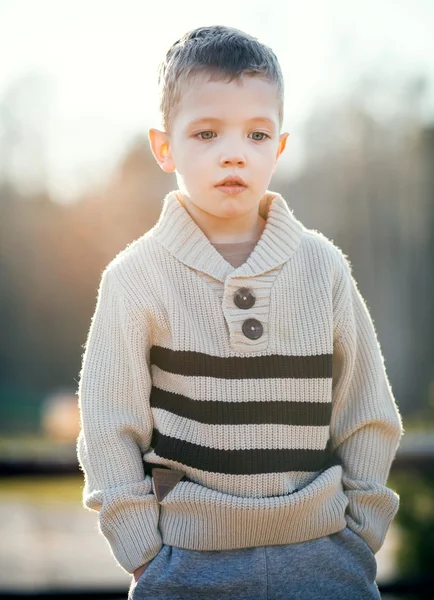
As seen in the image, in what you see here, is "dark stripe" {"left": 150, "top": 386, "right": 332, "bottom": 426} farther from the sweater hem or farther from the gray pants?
the gray pants

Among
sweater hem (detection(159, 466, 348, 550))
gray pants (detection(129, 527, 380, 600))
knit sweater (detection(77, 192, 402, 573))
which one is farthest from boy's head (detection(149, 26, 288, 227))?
gray pants (detection(129, 527, 380, 600))

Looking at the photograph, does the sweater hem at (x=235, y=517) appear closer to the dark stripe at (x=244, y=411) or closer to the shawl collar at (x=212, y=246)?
the dark stripe at (x=244, y=411)

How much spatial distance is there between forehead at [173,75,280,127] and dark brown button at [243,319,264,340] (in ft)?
1.39

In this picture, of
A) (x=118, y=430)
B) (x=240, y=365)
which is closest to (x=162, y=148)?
(x=240, y=365)

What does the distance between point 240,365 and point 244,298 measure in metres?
0.14

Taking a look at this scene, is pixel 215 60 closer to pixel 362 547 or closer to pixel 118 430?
pixel 118 430

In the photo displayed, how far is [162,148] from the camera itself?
1855 millimetres

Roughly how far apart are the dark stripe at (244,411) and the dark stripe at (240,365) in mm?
59

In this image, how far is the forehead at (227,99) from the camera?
66.3 inches

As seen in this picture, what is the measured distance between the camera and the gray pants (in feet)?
5.54

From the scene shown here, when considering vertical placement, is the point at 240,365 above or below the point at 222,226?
below

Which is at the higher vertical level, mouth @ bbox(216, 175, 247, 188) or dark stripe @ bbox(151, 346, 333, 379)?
mouth @ bbox(216, 175, 247, 188)

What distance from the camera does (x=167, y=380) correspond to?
179 cm

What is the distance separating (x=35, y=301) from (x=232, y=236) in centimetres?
1267
